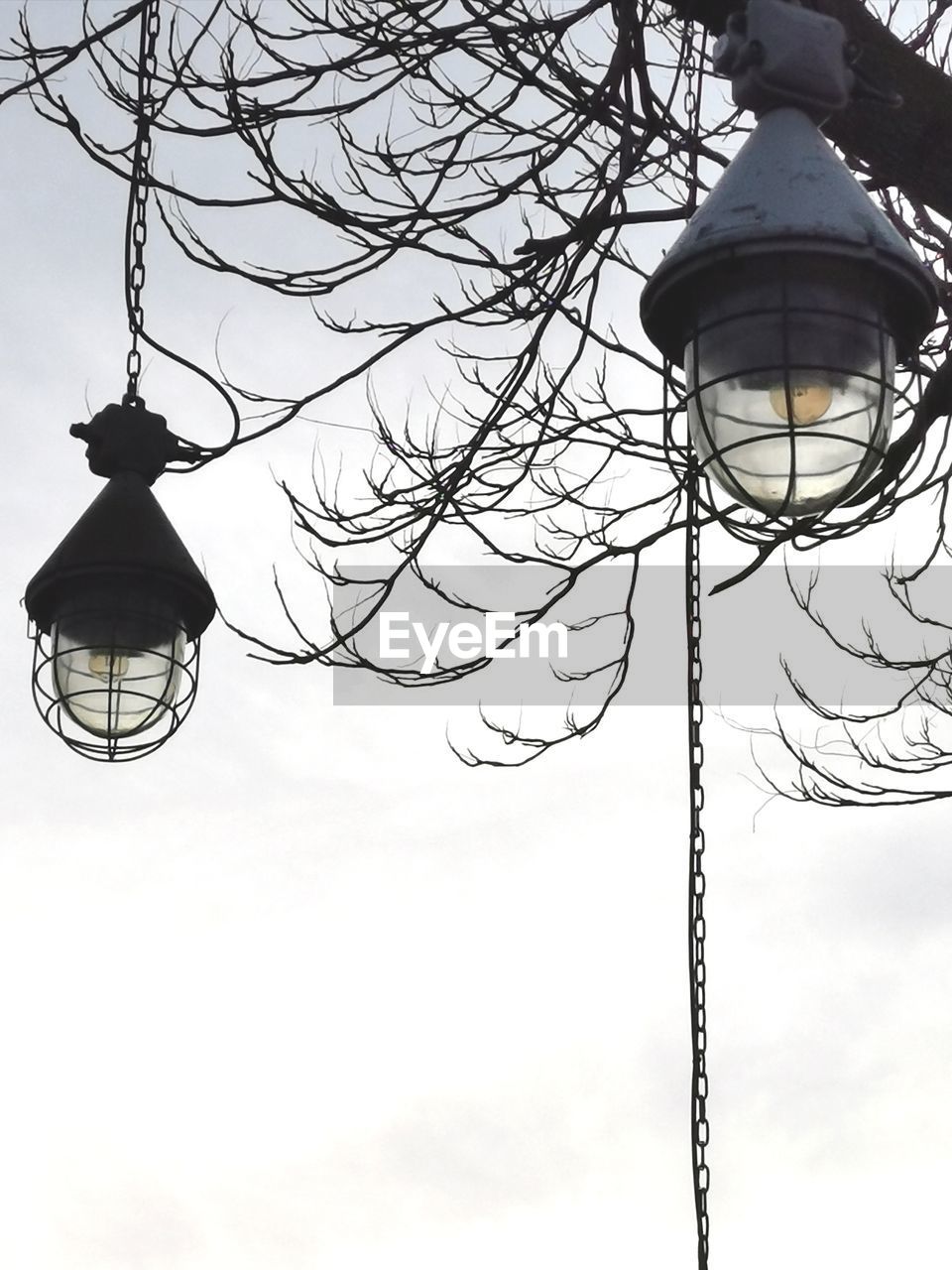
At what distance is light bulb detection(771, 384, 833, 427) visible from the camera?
7.20 ft

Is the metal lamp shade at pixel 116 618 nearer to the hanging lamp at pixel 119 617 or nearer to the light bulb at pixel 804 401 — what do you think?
the hanging lamp at pixel 119 617

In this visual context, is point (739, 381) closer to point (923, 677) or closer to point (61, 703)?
point (61, 703)

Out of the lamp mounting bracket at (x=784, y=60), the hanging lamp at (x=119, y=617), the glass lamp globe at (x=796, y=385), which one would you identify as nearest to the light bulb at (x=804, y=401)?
the glass lamp globe at (x=796, y=385)

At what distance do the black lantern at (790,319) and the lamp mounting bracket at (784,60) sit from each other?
0.06ft

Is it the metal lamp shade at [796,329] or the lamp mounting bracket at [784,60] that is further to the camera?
the lamp mounting bracket at [784,60]

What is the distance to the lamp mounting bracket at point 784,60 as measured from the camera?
2350mm

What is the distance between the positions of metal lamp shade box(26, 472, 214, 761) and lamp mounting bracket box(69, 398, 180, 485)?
154mm

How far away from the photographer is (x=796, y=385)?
220cm

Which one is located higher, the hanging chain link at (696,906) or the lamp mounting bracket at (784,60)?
the lamp mounting bracket at (784,60)

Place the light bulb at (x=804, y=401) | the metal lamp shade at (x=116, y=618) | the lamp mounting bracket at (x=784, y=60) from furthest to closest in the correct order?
the metal lamp shade at (x=116, y=618) < the lamp mounting bracket at (x=784, y=60) < the light bulb at (x=804, y=401)

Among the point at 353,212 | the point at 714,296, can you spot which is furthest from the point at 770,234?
the point at 353,212

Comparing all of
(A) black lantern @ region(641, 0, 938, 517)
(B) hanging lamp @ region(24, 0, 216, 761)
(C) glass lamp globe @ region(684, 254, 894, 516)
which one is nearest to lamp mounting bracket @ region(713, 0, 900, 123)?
(A) black lantern @ region(641, 0, 938, 517)

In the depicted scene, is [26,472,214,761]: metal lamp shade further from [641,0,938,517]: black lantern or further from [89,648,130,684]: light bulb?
[641,0,938,517]: black lantern

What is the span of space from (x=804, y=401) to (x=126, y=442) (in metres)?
2.17
